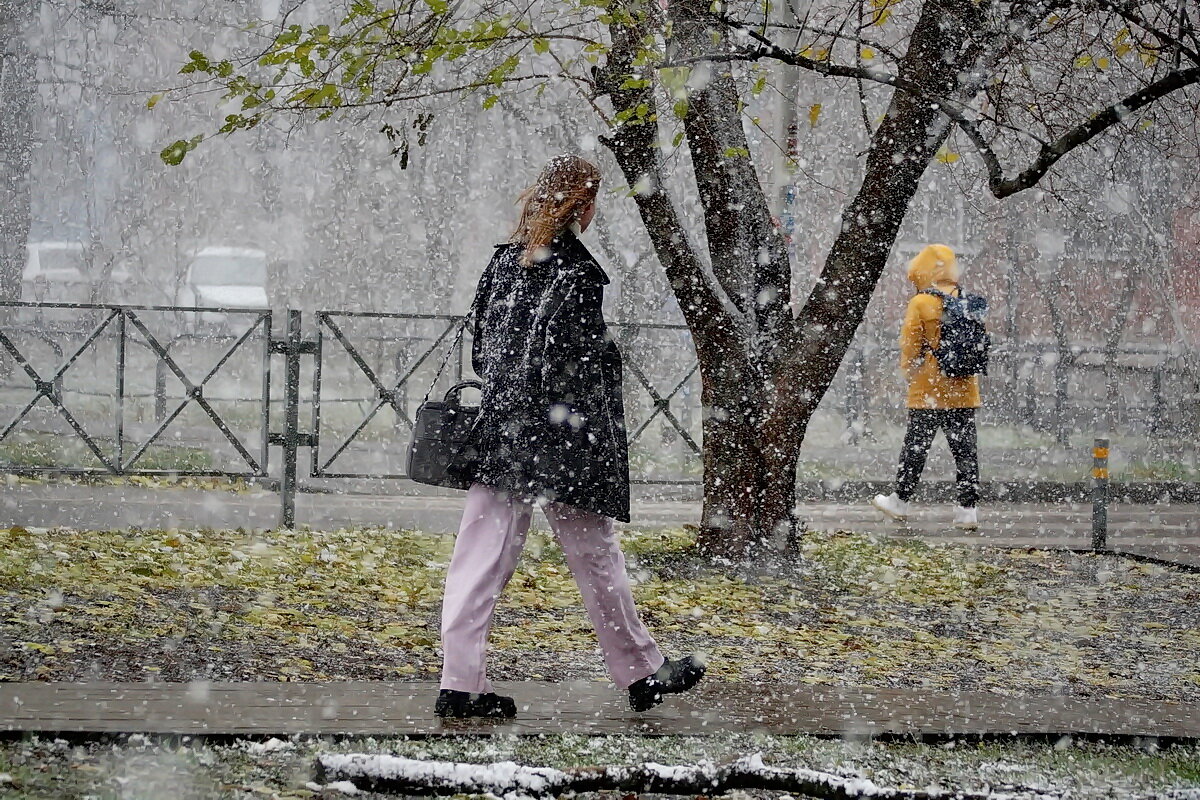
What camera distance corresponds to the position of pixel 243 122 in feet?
23.9

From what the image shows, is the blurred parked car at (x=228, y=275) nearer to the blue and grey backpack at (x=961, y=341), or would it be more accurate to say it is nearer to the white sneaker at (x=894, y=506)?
the white sneaker at (x=894, y=506)

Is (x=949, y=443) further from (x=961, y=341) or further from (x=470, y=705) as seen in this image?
(x=470, y=705)

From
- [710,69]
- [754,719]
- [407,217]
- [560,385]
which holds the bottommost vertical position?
[754,719]

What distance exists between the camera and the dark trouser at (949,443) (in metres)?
11.1

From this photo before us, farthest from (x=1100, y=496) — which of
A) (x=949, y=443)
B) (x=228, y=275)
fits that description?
(x=228, y=275)

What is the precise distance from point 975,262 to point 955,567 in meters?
18.2

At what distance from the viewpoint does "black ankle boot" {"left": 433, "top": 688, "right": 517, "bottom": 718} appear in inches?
187

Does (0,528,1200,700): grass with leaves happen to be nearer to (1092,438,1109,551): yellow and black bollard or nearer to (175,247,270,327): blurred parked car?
(1092,438,1109,551): yellow and black bollard

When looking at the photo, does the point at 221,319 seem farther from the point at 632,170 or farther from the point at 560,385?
the point at 560,385

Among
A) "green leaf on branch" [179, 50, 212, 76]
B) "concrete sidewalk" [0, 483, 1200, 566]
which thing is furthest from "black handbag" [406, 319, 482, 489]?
"concrete sidewalk" [0, 483, 1200, 566]

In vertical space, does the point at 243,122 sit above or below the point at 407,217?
below

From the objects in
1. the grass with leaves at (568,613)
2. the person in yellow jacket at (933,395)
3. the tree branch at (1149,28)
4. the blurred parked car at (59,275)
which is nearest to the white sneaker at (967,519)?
the person in yellow jacket at (933,395)

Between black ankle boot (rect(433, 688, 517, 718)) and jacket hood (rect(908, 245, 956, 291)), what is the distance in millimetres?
7279

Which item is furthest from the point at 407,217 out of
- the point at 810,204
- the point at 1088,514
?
the point at 1088,514
